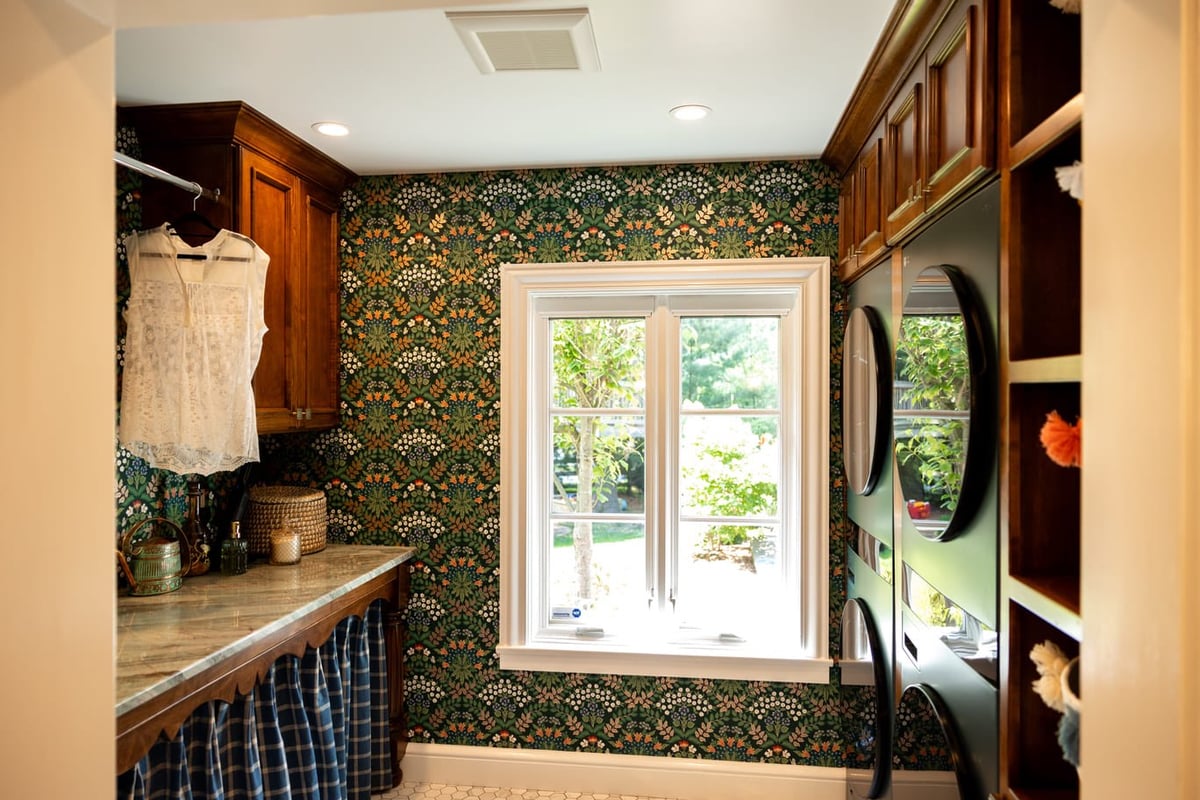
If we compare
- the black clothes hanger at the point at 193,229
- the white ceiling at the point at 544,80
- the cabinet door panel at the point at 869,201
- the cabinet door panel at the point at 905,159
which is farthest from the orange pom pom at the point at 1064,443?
the black clothes hanger at the point at 193,229

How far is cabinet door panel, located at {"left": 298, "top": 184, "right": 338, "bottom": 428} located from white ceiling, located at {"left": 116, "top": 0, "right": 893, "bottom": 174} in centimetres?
26

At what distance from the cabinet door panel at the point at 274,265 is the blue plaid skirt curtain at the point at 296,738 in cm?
82

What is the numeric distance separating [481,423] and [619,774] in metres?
1.49

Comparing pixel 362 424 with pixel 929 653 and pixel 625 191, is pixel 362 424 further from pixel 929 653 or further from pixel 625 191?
pixel 929 653

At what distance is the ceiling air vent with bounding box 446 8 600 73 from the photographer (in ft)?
6.19

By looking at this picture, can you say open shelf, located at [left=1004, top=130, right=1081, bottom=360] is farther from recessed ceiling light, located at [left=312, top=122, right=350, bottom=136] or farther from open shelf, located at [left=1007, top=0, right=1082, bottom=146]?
recessed ceiling light, located at [left=312, top=122, right=350, bottom=136]

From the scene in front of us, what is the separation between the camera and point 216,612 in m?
2.31

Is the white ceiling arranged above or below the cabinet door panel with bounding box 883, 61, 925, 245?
above

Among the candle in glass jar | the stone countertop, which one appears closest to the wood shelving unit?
the stone countertop

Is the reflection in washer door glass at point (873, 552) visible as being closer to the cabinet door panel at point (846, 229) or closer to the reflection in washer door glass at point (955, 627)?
the reflection in washer door glass at point (955, 627)

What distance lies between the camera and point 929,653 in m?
1.89

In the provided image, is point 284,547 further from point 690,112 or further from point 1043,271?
point 1043,271

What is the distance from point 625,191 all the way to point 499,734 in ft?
7.37
